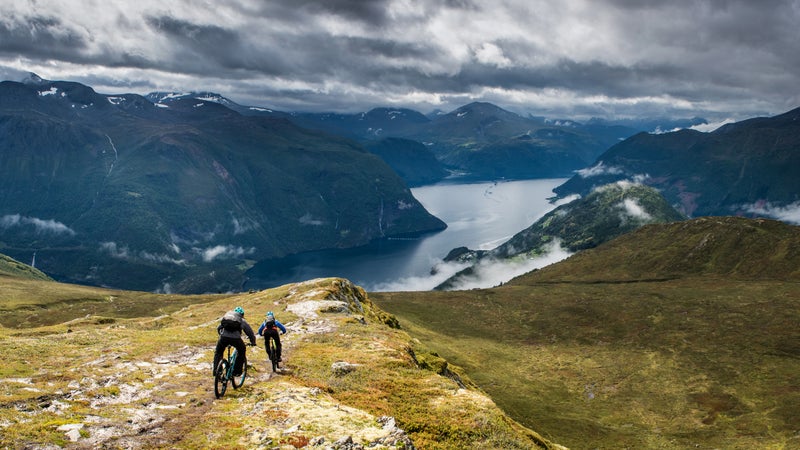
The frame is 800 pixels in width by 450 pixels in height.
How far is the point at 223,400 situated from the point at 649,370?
14326 cm

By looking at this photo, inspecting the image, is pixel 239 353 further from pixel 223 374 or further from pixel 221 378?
pixel 221 378

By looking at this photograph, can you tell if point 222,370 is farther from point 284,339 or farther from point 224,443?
point 284,339

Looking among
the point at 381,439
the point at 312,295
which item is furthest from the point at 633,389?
the point at 381,439

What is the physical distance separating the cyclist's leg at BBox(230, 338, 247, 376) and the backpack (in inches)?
25.6

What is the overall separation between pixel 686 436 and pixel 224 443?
107m

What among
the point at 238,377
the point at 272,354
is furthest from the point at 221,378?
the point at 272,354

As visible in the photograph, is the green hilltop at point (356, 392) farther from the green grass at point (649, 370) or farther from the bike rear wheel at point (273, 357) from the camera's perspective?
the bike rear wheel at point (273, 357)

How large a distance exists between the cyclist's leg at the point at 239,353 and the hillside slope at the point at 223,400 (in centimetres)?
142

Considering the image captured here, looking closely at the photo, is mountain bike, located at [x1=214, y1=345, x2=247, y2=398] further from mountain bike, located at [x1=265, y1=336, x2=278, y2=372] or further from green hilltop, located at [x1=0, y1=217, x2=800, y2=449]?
mountain bike, located at [x1=265, y1=336, x2=278, y2=372]

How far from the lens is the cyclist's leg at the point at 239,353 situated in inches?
1116

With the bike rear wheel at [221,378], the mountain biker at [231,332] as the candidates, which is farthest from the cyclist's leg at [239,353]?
the bike rear wheel at [221,378]

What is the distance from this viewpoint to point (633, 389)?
129000 millimetres

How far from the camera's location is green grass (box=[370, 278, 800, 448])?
4011 inches

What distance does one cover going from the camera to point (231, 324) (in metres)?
28.3
